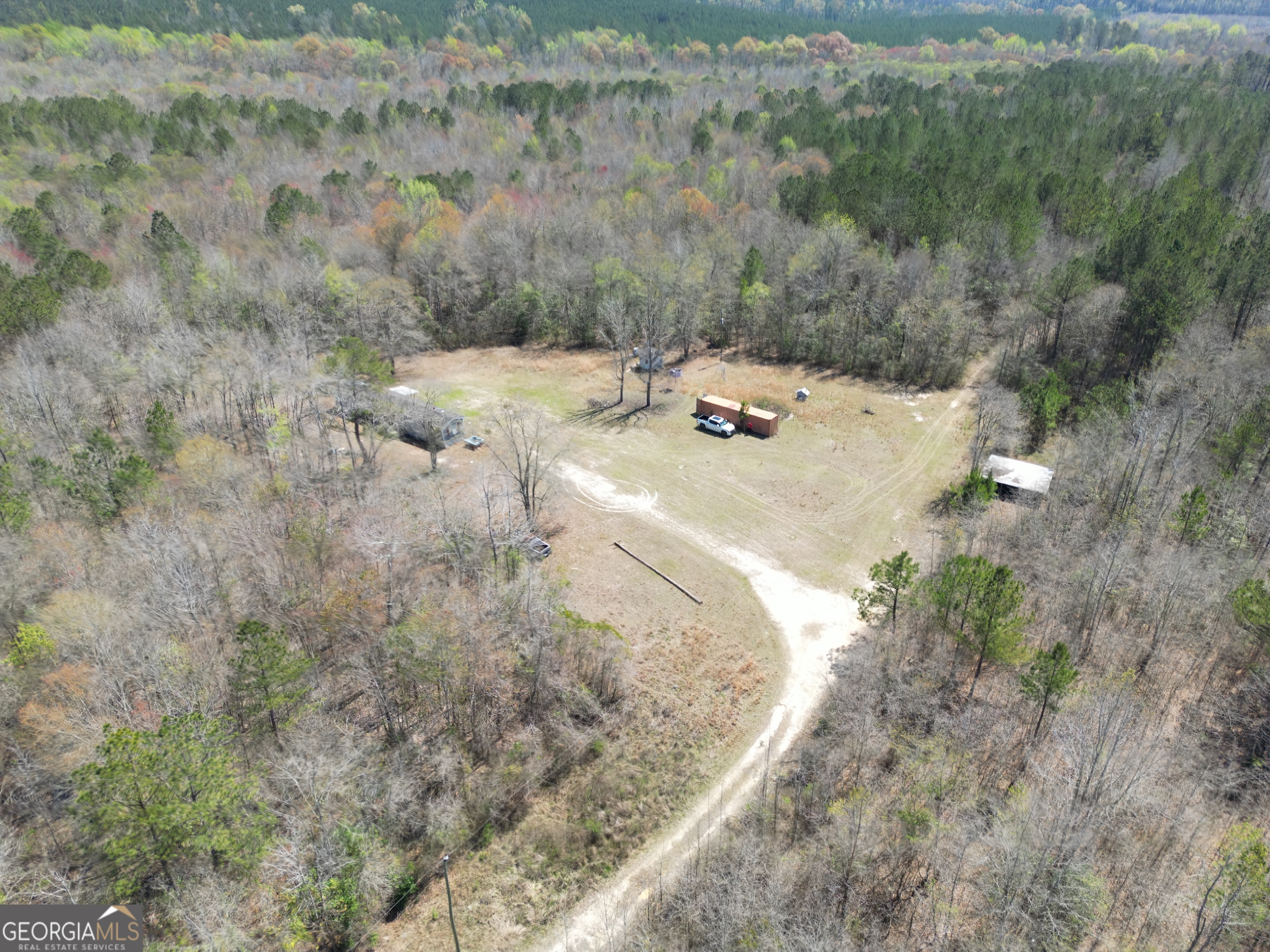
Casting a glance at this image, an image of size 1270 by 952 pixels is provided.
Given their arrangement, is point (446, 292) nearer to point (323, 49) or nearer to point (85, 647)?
point (85, 647)

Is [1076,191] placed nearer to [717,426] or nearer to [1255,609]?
[717,426]

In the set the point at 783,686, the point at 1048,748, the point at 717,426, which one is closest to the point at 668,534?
the point at 783,686

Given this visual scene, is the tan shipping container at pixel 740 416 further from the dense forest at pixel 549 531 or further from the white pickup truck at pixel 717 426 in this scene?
the dense forest at pixel 549 531

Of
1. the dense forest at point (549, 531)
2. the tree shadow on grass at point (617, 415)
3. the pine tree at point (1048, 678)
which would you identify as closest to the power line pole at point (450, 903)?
the dense forest at point (549, 531)

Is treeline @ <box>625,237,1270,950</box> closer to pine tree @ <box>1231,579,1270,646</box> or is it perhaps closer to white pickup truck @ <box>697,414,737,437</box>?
pine tree @ <box>1231,579,1270,646</box>

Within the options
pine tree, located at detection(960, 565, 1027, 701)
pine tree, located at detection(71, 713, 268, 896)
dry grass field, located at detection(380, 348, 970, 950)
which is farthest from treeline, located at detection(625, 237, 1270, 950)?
pine tree, located at detection(71, 713, 268, 896)

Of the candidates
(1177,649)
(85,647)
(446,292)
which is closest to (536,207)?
(446,292)
